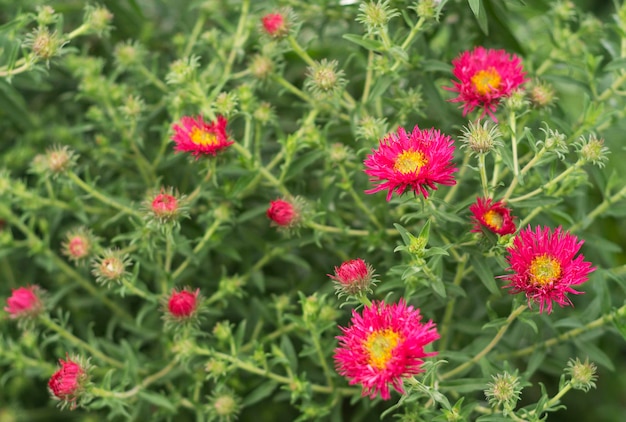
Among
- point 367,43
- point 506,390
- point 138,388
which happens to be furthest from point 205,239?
point 506,390

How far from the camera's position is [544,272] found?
77cm

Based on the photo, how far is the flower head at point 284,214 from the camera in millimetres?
924

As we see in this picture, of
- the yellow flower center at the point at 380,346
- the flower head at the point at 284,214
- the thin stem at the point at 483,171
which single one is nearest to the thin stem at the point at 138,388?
the flower head at the point at 284,214

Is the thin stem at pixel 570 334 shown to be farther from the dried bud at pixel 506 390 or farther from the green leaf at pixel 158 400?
the green leaf at pixel 158 400

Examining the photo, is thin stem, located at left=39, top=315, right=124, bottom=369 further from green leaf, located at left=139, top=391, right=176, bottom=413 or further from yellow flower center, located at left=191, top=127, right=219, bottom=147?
yellow flower center, located at left=191, top=127, right=219, bottom=147

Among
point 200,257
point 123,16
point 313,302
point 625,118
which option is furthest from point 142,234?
point 625,118

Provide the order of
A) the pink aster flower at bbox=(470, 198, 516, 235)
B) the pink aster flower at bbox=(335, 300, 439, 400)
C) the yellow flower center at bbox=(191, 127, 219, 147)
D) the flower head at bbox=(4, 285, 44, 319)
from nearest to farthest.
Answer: the pink aster flower at bbox=(335, 300, 439, 400) < the pink aster flower at bbox=(470, 198, 516, 235) < the yellow flower center at bbox=(191, 127, 219, 147) < the flower head at bbox=(4, 285, 44, 319)

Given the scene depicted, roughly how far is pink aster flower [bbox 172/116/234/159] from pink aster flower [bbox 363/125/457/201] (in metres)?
0.20

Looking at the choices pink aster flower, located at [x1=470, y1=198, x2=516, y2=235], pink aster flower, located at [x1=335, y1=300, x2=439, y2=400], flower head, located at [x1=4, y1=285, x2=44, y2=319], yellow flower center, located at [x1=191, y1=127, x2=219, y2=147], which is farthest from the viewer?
flower head, located at [x1=4, y1=285, x2=44, y2=319]

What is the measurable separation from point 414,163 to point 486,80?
0.19 m

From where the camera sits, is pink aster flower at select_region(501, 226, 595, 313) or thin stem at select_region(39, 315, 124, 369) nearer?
pink aster flower at select_region(501, 226, 595, 313)

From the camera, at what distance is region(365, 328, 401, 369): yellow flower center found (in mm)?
722

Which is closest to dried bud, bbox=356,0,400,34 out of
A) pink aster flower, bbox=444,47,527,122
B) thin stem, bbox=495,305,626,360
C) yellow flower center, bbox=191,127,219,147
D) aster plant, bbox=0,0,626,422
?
aster plant, bbox=0,0,626,422

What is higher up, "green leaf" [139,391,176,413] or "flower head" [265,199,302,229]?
"flower head" [265,199,302,229]
